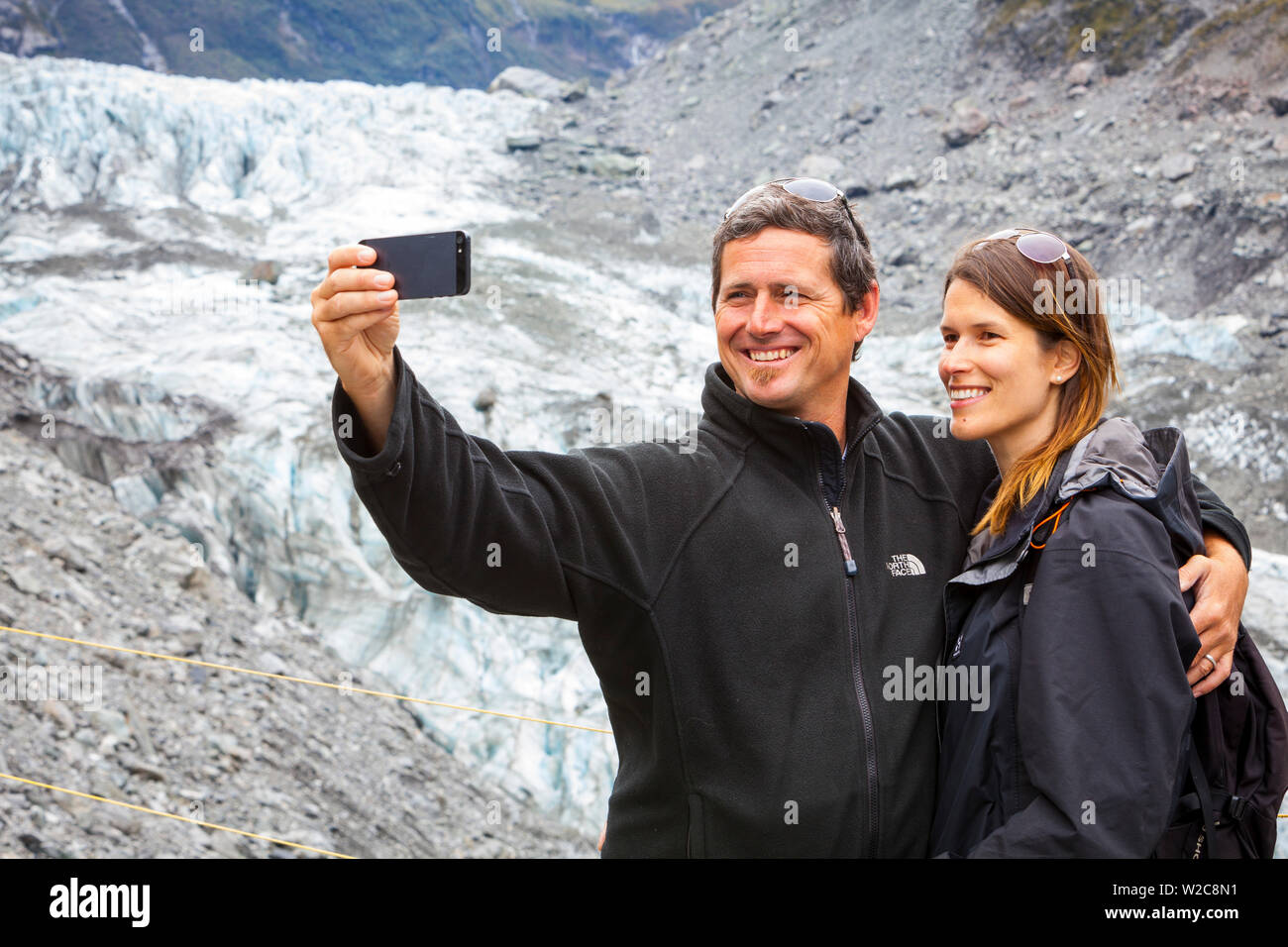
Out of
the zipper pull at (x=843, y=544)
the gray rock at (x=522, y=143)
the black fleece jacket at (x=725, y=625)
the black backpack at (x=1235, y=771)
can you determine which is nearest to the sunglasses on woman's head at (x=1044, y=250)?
the black fleece jacket at (x=725, y=625)

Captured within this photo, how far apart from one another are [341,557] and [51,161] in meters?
14.6

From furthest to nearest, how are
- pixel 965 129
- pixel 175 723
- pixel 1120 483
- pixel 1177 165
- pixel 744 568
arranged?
pixel 965 129 → pixel 1177 165 → pixel 175 723 → pixel 744 568 → pixel 1120 483

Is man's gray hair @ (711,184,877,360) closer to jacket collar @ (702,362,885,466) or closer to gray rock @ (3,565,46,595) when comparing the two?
jacket collar @ (702,362,885,466)

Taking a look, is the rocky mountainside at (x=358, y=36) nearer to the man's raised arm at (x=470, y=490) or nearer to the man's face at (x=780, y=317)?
the man's face at (x=780, y=317)

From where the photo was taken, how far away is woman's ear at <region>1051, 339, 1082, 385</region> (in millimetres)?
2432

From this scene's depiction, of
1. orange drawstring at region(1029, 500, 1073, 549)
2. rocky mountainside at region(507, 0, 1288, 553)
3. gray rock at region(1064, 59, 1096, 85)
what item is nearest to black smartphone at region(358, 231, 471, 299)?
orange drawstring at region(1029, 500, 1073, 549)

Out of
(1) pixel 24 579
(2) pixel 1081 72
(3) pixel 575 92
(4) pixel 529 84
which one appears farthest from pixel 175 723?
(4) pixel 529 84

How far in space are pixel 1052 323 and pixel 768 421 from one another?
2.19 feet

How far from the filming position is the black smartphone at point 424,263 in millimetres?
1974

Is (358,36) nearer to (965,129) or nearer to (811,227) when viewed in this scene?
(965,129)

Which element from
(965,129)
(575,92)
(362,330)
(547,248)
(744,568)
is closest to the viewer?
(362,330)

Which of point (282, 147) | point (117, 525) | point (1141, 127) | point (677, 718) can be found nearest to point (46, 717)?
point (117, 525)

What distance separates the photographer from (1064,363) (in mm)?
2441
